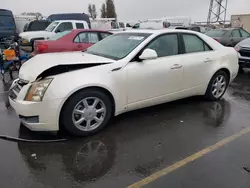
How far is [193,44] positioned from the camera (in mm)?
5090

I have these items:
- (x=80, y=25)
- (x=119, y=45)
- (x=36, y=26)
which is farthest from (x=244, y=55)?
(x=36, y=26)

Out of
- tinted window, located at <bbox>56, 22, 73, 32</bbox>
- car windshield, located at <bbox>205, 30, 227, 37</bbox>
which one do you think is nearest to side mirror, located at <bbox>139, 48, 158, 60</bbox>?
car windshield, located at <bbox>205, 30, 227, 37</bbox>

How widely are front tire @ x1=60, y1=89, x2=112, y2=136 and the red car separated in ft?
18.4

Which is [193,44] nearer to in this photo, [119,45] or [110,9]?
[119,45]

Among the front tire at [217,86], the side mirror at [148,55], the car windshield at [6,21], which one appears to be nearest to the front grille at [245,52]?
the front tire at [217,86]

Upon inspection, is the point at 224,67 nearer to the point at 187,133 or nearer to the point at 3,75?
the point at 187,133

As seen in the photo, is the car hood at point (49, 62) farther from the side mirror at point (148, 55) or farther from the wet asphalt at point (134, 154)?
the wet asphalt at point (134, 154)

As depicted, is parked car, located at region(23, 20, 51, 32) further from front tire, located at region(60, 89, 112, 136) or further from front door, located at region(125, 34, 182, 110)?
front tire, located at region(60, 89, 112, 136)

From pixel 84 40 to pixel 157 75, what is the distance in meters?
5.69

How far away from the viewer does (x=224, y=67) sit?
216 inches

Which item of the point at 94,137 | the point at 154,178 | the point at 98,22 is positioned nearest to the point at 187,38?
the point at 94,137

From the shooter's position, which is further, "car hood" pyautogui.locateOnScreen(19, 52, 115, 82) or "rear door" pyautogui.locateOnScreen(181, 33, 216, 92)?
"rear door" pyautogui.locateOnScreen(181, 33, 216, 92)

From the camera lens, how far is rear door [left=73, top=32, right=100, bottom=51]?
9.20m

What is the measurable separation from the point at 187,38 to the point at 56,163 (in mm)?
3379
